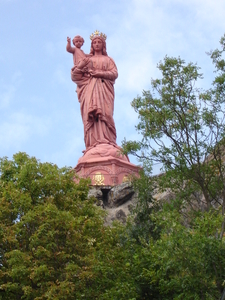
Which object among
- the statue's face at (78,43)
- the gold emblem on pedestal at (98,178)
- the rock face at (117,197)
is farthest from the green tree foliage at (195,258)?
the statue's face at (78,43)

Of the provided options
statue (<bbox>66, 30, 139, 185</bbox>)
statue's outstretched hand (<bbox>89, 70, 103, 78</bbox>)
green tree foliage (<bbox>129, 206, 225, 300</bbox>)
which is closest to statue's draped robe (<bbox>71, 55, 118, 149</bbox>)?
statue (<bbox>66, 30, 139, 185</bbox>)

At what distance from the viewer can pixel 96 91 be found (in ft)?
85.6

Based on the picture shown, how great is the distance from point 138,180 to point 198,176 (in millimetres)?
2313

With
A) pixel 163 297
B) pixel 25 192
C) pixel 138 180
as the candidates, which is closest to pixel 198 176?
pixel 138 180

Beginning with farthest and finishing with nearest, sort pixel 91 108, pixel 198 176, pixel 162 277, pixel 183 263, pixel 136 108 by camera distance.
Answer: pixel 91 108, pixel 136 108, pixel 198 176, pixel 162 277, pixel 183 263

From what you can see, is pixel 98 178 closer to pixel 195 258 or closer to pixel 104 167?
pixel 104 167

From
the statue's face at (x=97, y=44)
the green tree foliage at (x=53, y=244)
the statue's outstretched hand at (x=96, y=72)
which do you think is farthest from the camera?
the statue's face at (x=97, y=44)

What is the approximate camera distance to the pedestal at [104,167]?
2397 centimetres

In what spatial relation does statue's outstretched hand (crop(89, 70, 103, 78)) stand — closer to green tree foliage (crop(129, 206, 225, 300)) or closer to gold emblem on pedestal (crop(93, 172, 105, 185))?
gold emblem on pedestal (crop(93, 172, 105, 185))

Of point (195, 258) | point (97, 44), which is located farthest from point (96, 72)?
point (195, 258)

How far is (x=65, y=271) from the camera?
49.4ft

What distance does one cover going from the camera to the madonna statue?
84.5 ft

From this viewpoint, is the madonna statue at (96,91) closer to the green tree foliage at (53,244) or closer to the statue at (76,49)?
the statue at (76,49)

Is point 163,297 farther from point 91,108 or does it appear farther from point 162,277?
point 91,108
